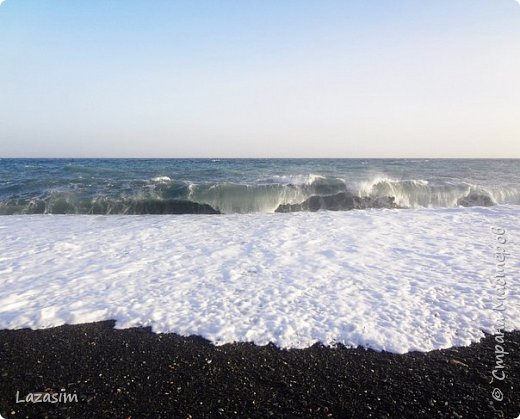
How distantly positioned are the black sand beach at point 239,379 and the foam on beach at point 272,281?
10.5 inches

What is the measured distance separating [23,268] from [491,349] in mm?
7483

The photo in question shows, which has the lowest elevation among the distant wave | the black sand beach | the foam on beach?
the black sand beach

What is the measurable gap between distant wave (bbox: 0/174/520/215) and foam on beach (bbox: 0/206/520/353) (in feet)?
14.2

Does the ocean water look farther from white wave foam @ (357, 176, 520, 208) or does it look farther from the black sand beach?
the black sand beach

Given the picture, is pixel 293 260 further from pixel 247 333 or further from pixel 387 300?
pixel 247 333

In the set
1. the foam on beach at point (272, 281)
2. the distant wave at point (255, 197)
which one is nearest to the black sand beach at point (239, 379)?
the foam on beach at point (272, 281)

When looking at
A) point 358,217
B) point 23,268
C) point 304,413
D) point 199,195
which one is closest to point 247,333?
point 304,413

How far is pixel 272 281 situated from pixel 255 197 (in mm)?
10307

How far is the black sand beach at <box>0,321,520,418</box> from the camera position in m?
3.08

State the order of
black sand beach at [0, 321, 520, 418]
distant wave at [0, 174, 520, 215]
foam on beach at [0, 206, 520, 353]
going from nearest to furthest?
black sand beach at [0, 321, 520, 418] < foam on beach at [0, 206, 520, 353] < distant wave at [0, 174, 520, 215]

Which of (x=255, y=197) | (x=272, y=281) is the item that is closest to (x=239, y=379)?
(x=272, y=281)

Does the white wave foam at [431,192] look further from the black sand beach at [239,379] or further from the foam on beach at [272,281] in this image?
the black sand beach at [239,379]

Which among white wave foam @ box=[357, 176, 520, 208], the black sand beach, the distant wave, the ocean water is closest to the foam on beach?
the black sand beach

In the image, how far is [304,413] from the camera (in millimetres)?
3014
